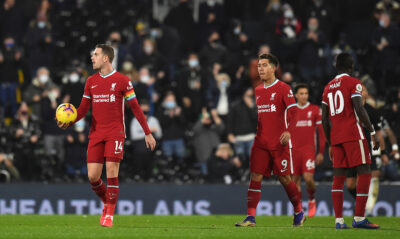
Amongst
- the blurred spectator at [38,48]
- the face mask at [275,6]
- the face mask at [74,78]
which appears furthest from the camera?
the face mask at [275,6]

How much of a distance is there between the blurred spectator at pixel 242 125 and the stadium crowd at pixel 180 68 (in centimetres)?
3

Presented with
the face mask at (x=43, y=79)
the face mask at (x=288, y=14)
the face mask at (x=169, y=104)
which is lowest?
the face mask at (x=169, y=104)

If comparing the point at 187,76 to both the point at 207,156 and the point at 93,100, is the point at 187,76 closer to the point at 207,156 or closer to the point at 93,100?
the point at 207,156

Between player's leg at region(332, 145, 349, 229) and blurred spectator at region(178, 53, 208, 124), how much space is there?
9.82 meters

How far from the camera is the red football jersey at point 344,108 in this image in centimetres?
1117

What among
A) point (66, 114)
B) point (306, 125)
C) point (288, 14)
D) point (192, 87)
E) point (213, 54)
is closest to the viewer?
point (66, 114)

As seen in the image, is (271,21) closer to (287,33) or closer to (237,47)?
(287,33)

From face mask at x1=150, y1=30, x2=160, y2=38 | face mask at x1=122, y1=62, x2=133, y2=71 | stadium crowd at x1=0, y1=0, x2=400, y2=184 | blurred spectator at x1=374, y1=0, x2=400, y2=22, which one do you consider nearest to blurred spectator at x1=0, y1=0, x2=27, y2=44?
stadium crowd at x1=0, y1=0, x2=400, y2=184

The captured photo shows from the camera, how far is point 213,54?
22453mm

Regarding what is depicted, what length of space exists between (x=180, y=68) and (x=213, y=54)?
1110 mm

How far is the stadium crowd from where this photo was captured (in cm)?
1966

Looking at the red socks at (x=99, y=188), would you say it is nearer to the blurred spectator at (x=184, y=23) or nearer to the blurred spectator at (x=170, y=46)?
the blurred spectator at (x=170, y=46)

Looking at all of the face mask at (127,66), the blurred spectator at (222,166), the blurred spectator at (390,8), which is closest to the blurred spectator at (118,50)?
the face mask at (127,66)

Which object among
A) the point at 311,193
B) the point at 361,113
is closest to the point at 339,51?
the point at 311,193
